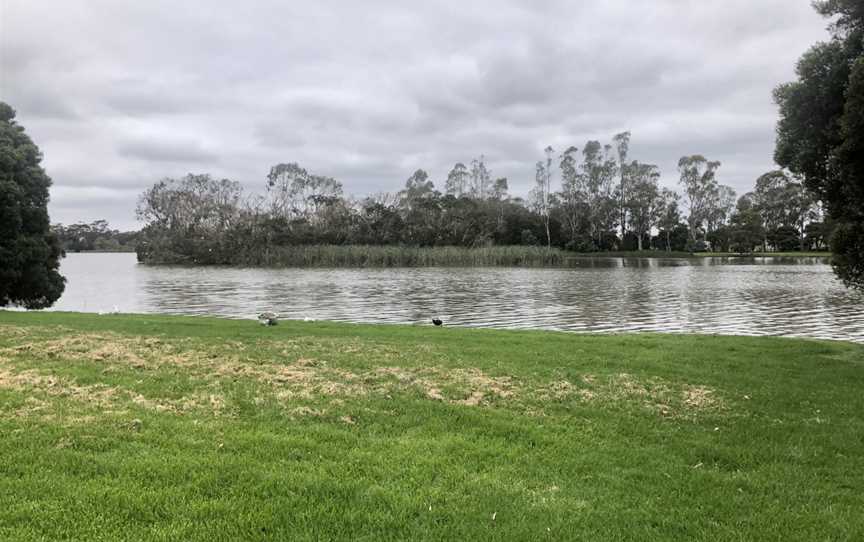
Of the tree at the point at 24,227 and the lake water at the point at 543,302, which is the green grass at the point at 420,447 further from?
the tree at the point at 24,227

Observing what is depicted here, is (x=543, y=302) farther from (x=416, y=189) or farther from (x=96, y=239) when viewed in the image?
(x=96, y=239)

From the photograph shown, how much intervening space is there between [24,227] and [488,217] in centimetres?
7738

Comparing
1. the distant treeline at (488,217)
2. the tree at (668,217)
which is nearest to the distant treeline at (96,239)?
the distant treeline at (488,217)

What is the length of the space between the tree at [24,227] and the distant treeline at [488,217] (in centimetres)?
5430

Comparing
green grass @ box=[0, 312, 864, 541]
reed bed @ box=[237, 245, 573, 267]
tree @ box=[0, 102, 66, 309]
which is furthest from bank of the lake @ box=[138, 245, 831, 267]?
green grass @ box=[0, 312, 864, 541]

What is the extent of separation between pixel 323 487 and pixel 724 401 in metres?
5.96

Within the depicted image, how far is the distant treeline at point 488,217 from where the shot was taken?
8800 cm

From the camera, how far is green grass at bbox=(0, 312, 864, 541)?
179 inches

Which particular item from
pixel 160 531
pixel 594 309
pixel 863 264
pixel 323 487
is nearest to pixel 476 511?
pixel 323 487

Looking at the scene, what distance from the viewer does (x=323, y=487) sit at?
5.03 m

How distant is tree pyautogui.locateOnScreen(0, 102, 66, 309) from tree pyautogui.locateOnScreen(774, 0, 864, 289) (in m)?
23.8

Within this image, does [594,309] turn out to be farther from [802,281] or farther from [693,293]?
[802,281]

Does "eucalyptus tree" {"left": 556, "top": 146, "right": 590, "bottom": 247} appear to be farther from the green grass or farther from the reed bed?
the green grass

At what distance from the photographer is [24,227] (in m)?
23.3
